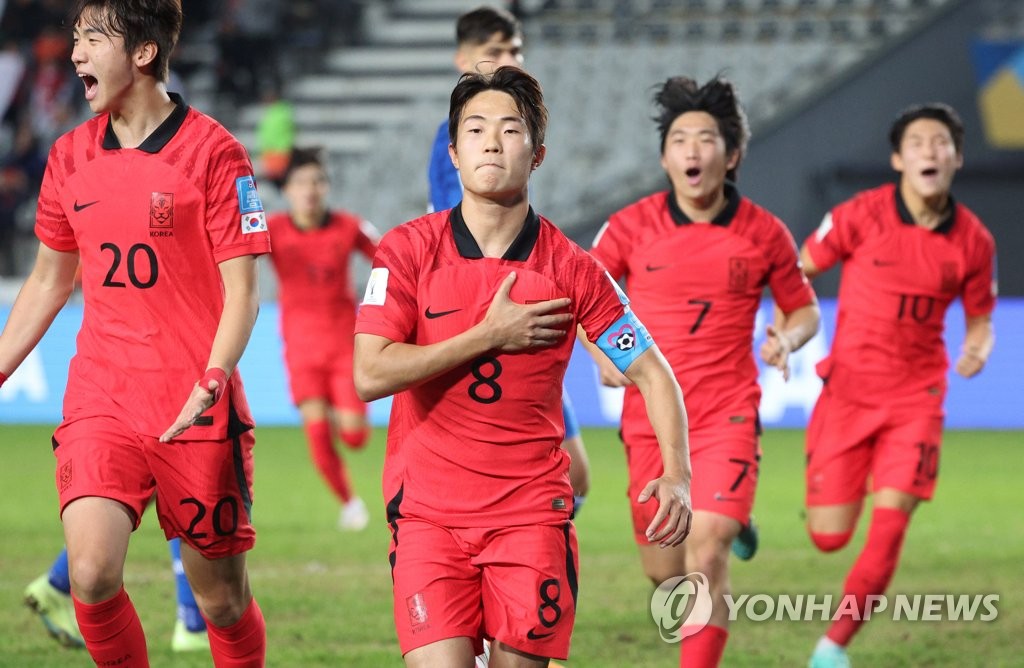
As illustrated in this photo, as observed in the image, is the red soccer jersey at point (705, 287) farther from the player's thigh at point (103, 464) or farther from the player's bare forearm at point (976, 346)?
the player's thigh at point (103, 464)

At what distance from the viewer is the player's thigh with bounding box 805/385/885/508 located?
6.95 m

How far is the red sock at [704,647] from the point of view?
222 inches

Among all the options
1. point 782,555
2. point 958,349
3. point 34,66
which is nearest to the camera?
point 782,555

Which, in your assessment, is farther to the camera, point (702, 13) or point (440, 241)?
point (702, 13)

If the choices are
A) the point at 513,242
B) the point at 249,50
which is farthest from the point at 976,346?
the point at 249,50

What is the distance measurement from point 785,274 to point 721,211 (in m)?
0.36

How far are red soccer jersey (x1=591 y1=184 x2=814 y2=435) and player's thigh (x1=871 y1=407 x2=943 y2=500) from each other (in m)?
0.87

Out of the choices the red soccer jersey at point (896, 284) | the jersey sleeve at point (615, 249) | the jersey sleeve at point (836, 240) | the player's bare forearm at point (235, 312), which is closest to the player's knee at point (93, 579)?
the player's bare forearm at point (235, 312)

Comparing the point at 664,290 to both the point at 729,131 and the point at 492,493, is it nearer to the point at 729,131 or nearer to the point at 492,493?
the point at 729,131

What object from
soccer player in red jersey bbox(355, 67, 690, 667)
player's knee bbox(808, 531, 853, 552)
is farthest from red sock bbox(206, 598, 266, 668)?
player's knee bbox(808, 531, 853, 552)

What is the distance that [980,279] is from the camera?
716 cm

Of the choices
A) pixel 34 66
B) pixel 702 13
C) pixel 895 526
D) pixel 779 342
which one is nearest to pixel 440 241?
pixel 779 342

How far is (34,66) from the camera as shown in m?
21.8

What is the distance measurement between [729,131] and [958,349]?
340 inches
